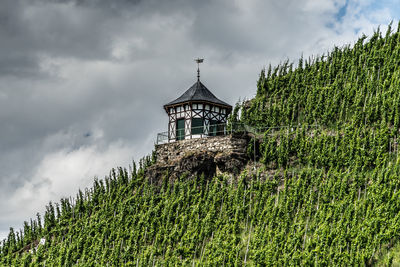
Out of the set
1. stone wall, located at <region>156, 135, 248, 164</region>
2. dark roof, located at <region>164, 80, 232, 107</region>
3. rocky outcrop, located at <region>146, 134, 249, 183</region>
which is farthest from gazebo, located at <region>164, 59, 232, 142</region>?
rocky outcrop, located at <region>146, 134, 249, 183</region>

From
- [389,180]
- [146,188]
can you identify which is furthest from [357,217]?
[146,188]

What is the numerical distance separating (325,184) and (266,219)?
9.99ft

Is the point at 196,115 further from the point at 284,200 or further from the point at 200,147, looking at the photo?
the point at 284,200

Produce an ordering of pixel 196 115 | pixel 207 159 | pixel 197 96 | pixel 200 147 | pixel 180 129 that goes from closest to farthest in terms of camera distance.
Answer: pixel 207 159 → pixel 200 147 → pixel 196 115 → pixel 180 129 → pixel 197 96

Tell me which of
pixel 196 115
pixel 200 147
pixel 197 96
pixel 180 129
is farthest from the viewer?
pixel 197 96

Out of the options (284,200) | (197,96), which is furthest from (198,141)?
(284,200)

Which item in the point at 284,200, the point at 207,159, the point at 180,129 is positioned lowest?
the point at 284,200

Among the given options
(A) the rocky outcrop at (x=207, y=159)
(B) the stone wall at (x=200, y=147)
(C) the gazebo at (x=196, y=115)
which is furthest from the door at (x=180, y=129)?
(A) the rocky outcrop at (x=207, y=159)

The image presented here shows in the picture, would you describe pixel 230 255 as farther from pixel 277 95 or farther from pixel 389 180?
pixel 277 95

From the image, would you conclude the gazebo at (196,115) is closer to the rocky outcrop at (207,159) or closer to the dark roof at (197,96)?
the dark roof at (197,96)

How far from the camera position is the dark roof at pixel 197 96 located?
97.9 ft

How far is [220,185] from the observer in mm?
25500

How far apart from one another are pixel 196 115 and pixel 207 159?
13.4ft

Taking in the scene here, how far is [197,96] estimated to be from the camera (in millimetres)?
30000
